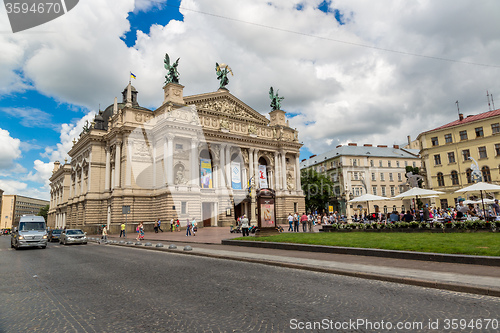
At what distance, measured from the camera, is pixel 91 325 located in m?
5.36

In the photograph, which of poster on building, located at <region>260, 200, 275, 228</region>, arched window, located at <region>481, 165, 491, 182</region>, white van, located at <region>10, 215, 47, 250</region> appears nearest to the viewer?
white van, located at <region>10, 215, 47, 250</region>

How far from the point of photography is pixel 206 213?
47.2 metres

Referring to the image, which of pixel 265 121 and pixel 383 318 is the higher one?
pixel 265 121

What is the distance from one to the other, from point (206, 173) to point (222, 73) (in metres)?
19.9

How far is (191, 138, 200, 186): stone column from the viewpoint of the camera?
4539 centimetres

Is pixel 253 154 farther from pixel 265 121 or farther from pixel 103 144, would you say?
pixel 103 144

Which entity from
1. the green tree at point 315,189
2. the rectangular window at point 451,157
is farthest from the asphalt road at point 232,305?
the green tree at point 315,189

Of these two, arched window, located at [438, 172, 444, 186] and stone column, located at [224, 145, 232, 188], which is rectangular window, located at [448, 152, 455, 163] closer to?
arched window, located at [438, 172, 444, 186]

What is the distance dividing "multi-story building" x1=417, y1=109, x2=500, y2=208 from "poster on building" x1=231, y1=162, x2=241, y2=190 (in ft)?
111

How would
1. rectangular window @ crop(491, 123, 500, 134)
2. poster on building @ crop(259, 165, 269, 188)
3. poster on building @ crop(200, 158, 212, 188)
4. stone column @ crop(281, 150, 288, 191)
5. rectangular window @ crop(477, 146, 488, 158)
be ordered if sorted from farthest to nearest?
stone column @ crop(281, 150, 288, 191) < poster on building @ crop(259, 165, 269, 188) < rectangular window @ crop(477, 146, 488, 158) < rectangular window @ crop(491, 123, 500, 134) < poster on building @ crop(200, 158, 212, 188)

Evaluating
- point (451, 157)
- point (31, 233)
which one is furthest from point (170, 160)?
point (451, 157)

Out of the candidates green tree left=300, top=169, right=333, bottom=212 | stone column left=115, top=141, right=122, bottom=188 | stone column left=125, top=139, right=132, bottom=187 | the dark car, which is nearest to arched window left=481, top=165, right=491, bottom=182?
green tree left=300, top=169, right=333, bottom=212

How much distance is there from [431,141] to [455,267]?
181ft

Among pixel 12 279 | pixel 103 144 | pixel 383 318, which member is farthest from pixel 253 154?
pixel 383 318
